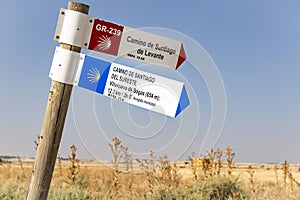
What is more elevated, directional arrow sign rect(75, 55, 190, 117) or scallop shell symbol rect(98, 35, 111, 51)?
scallop shell symbol rect(98, 35, 111, 51)

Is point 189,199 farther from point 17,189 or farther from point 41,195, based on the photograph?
point 41,195

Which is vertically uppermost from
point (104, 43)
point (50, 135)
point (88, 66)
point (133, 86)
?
point (104, 43)

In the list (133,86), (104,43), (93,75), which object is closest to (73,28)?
(104,43)

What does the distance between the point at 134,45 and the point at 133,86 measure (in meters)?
0.33

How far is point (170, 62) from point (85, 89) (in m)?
0.64

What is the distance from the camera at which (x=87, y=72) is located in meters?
2.90

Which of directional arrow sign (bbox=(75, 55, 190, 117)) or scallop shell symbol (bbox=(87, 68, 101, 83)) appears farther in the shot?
scallop shell symbol (bbox=(87, 68, 101, 83))

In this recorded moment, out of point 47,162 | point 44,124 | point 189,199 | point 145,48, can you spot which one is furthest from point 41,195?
point 189,199

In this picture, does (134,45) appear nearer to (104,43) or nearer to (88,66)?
(104,43)

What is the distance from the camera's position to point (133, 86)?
2.82 m

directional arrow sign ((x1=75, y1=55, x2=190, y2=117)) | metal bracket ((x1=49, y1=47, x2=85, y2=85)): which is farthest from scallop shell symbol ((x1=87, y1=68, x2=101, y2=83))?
metal bracket ((x1=49, y1=47, x2=85, y2=85))

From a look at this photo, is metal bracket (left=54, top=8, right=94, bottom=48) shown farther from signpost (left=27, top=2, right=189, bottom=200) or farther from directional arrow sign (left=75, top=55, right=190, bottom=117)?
directional arrow sign (left=75, top=55, right=190, bottom=117)

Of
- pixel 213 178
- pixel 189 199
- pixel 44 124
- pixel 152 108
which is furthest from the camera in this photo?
pixel 213 178

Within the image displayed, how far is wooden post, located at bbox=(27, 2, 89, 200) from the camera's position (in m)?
2.91
